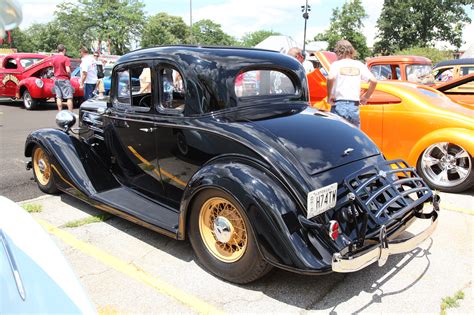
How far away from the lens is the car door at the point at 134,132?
12.4 ft

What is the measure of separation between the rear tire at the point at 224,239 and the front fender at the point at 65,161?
59.0 inches

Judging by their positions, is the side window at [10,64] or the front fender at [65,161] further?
the side window at [10,64]

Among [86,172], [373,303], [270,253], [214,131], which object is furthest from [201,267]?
[86,172]

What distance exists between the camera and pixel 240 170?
2834mm

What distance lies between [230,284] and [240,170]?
893 millimetres

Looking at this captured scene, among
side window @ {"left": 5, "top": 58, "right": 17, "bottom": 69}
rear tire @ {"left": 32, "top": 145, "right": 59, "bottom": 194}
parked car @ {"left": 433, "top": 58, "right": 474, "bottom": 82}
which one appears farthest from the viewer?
side window @ {"left": 5, "top": 58, "right": 17, "bottom": 69}

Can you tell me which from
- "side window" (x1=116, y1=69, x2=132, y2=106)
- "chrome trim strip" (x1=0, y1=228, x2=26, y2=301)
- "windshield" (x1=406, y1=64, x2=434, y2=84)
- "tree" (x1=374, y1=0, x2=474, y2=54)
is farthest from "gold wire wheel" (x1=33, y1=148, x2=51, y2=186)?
"tree" (x1=374, y1=0, x2=474, y2=54)

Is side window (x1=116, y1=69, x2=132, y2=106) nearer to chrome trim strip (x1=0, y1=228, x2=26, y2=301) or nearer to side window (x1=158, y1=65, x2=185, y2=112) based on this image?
side window (x1=158, y1=65, x2=185, y2=112)

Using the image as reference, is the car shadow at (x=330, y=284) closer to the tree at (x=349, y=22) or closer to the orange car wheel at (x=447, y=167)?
the orange car wheel at (x=447, y=167)

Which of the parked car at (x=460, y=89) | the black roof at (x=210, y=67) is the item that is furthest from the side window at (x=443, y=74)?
the black roof at (x=210, y=67)

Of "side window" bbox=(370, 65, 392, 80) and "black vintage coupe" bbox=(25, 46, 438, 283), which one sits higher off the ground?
"side window" bbox=(370, 65, 392, 80)

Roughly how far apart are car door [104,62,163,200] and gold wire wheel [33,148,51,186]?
0.94 metres

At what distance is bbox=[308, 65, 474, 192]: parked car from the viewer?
4914 millimetres

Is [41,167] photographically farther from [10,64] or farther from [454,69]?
[454,69]
